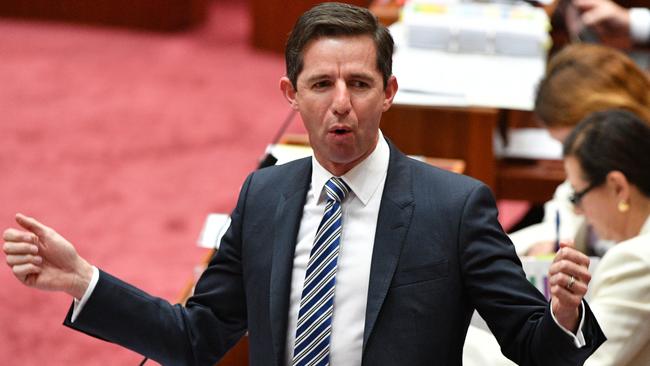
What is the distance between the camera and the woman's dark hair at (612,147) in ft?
9.37

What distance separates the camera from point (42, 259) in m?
1.88

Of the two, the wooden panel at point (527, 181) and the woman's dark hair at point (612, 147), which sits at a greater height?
the woman's dark hair at point (612, 147)

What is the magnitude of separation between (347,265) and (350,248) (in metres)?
0.03

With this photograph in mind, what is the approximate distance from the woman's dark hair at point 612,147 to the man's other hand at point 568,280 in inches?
46.0

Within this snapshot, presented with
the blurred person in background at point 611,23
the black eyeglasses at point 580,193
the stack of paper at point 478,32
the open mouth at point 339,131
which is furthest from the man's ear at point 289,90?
the blurred person in background at point 611,23

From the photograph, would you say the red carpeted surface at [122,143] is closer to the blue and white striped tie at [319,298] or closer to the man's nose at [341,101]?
the blue and white striped tie at [319,298]

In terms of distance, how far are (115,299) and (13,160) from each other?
4202mm

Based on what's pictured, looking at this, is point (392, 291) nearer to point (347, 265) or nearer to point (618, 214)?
point (347, 265)

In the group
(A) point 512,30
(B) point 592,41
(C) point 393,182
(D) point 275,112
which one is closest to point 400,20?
(A) point 512,30

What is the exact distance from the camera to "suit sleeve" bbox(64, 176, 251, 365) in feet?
6.43

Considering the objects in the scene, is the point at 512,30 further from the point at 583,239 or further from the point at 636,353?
the point at 636,353

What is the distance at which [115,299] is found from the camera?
1959 millimetres

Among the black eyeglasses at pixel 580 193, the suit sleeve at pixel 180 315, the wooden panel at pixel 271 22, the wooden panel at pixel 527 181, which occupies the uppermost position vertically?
the suit sleeve at pixel 180 315

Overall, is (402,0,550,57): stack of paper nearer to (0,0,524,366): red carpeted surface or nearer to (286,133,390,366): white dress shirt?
(0,0,524,366): red carpeted surface
